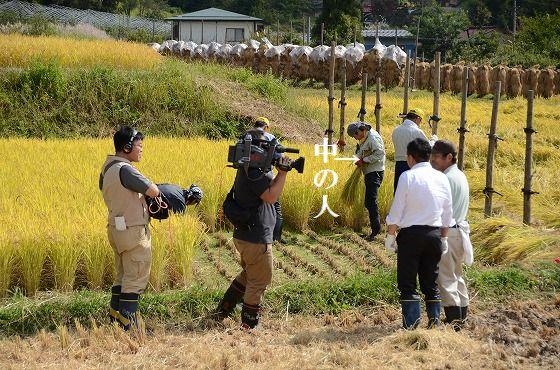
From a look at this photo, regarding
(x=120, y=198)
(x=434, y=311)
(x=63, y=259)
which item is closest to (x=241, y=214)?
(x=120, y=198)

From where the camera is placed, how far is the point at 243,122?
16.6m

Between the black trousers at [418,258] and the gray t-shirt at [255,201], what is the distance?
3.10 feet

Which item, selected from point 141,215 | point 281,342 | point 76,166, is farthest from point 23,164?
point 281,342

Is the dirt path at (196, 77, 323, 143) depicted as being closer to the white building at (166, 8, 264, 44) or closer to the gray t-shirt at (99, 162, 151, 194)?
the gray t-shirt at (99, 162, 151, 194)

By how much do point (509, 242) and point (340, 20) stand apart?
32283 millimetres

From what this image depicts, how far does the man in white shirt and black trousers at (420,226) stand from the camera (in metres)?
5.84

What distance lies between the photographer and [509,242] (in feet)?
27.7

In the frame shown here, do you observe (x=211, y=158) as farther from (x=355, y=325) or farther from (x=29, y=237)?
(x=355, y=325)

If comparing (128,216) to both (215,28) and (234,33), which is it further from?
(215,28)

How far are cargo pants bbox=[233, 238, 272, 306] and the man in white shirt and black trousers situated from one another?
0.87 meters

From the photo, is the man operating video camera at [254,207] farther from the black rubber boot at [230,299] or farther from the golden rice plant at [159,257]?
the golden rice plant at [159,257]

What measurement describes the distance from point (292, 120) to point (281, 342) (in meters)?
11.7

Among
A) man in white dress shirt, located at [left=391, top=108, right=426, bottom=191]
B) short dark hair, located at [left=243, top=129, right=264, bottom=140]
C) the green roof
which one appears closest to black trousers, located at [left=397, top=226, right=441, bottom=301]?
short dark hair, located at [left=243, top=129, right=264, bottom=140]

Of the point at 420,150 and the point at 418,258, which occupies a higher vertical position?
the point at 420,150
